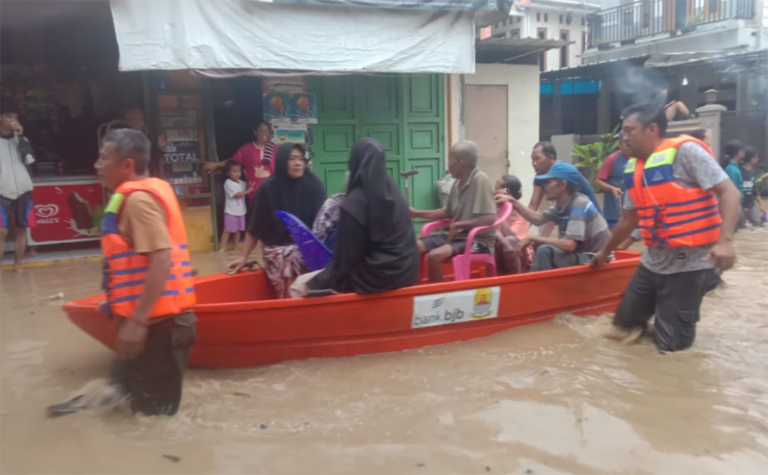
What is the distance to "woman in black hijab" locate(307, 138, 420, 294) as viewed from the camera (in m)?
4.02

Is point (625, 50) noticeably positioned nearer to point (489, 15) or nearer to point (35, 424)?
point (489, 15)

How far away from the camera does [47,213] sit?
7898 mm

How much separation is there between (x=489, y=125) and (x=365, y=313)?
7.08 m

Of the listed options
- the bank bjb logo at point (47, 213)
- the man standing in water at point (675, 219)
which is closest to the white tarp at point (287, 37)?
the bank bjb logo at point (47, 213)

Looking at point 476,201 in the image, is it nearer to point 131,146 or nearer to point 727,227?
point 727,227

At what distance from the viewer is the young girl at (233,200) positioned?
26.9ft

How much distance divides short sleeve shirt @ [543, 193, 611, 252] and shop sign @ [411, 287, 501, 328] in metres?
0.88

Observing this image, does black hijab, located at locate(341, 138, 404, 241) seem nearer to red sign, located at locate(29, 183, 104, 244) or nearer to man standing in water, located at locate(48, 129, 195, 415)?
man standing in water, located at locate(48, 129, 195, 415)

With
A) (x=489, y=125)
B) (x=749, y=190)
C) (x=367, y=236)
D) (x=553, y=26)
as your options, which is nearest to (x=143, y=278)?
(x=367, y=236)

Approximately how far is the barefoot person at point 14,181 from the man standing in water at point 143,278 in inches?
178

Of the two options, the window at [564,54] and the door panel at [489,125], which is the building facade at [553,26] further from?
the door panel at [489,125]

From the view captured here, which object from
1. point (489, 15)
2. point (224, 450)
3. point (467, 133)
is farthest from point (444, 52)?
point (224, 450)

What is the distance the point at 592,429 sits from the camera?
327 cm

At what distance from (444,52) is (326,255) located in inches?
196
